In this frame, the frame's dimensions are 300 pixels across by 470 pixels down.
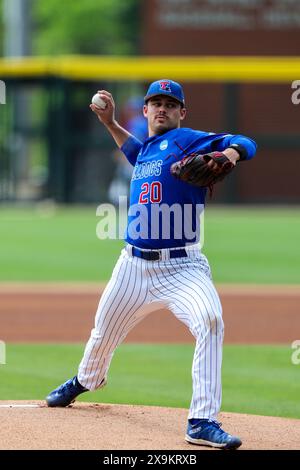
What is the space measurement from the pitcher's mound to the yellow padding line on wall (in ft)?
56.4

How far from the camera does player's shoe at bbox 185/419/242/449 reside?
494cm

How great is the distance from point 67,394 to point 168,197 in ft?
4.09

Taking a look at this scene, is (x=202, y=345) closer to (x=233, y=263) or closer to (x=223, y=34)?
(x=233, y=263)

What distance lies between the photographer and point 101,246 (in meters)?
16.3

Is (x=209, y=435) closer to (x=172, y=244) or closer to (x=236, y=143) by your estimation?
(x=172, y=244)

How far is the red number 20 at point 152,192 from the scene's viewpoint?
17.6 ft

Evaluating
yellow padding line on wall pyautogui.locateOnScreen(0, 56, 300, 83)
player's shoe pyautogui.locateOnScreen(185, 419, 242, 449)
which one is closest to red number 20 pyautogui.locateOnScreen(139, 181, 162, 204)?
player's shoe pyautogui.locateOnScreen(185, 419, 242, 449)

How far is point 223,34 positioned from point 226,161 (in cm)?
2051

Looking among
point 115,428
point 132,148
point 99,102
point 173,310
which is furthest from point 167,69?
point 115,428

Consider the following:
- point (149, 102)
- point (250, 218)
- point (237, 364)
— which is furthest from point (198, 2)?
point (149, 102)

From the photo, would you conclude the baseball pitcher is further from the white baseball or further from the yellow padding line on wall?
the yellow padding line on wall

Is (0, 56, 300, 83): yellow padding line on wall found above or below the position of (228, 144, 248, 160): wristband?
above

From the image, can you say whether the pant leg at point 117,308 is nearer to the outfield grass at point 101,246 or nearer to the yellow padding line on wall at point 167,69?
the outfield grass at point 101,246

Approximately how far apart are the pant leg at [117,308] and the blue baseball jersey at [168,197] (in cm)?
14
